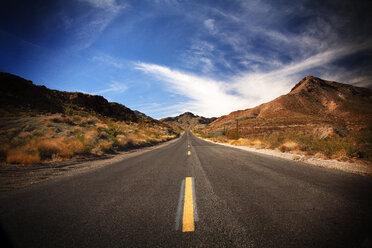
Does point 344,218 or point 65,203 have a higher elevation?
point 344,218

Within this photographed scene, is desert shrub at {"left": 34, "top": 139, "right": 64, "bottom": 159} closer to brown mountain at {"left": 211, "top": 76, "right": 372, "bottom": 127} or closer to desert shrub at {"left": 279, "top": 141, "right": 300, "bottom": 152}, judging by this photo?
desert shrub at {"left": 279, "top": 141, "right": 300, "bottom": 152}

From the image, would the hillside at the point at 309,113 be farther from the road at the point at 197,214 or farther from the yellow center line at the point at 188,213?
the yellow center line at the point at 188,213

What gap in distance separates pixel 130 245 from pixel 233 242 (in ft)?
3.66

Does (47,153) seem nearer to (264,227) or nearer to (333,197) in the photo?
(264,227)

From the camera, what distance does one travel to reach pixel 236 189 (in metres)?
3.03

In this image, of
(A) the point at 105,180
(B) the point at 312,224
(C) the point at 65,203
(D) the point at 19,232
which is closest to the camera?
(D) the point at 19,232

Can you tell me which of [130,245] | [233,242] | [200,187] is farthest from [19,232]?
[200,187]

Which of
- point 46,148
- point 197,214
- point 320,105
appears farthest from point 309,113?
point 46,148

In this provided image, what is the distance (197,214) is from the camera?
202cm

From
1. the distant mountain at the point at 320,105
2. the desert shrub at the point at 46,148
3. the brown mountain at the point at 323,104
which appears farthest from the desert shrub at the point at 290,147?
the brown mountain at the point at 323,104

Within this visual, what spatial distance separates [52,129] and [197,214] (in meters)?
14.8

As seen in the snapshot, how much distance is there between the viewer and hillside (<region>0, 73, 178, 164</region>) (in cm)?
698

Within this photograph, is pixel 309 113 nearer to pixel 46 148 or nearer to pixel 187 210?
pixel 187 210

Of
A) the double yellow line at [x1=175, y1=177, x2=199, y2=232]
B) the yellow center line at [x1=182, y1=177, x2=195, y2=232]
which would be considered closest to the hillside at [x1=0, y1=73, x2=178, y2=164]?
the double yellow line at [x1=175, y1=177, x2=199, y2=232]
